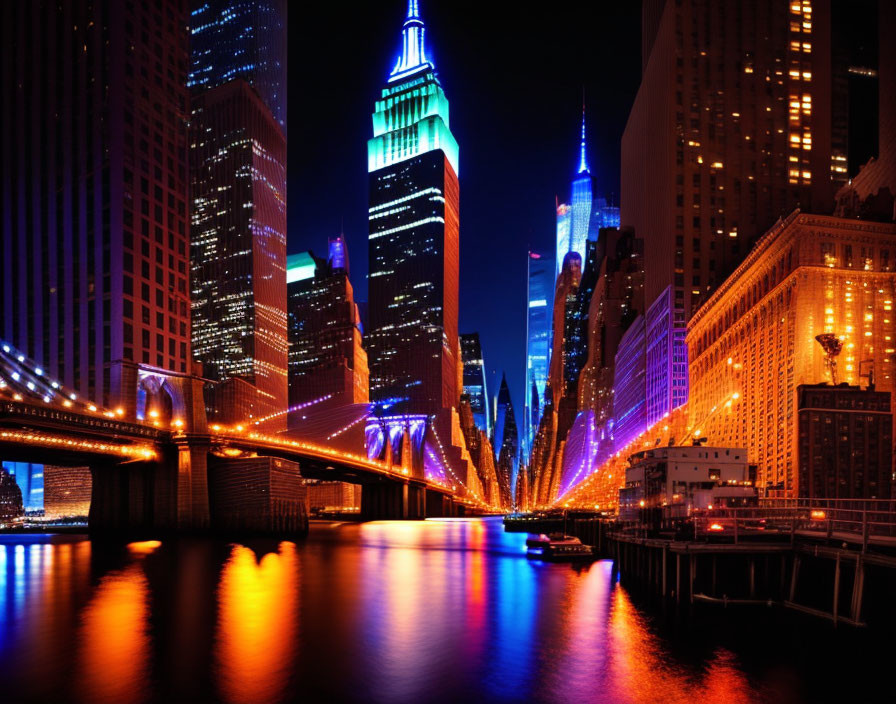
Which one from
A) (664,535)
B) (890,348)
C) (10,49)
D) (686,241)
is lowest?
(664,535)

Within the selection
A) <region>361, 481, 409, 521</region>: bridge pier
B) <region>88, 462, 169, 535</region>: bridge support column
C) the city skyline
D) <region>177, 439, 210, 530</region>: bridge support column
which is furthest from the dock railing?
<region>361, 481, 409, 521</region>: bridge pier

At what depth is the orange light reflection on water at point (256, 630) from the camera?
90.3 ft

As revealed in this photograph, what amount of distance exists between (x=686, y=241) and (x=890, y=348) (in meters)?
56.4

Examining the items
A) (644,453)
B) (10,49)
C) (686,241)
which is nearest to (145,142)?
(10,49)

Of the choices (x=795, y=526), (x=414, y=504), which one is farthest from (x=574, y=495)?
(x=795, y=526)

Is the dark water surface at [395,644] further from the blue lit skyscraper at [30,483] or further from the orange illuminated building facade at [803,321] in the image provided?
the blue lit skyscraper at [30,483]

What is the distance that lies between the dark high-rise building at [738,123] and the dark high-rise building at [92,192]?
82380 millimetres

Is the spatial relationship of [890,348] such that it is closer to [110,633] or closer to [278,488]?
[278,488]

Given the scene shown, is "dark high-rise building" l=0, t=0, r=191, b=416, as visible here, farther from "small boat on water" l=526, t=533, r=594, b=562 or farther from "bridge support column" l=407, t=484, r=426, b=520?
"small boat on water" l=526, t=533, r=594, b=562

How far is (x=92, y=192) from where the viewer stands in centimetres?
13538

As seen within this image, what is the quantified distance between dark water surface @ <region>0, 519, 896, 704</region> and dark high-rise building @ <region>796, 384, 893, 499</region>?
2599cm

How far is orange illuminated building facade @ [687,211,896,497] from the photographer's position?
3022 inches

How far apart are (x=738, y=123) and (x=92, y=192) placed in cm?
10359

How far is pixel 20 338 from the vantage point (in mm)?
136625
